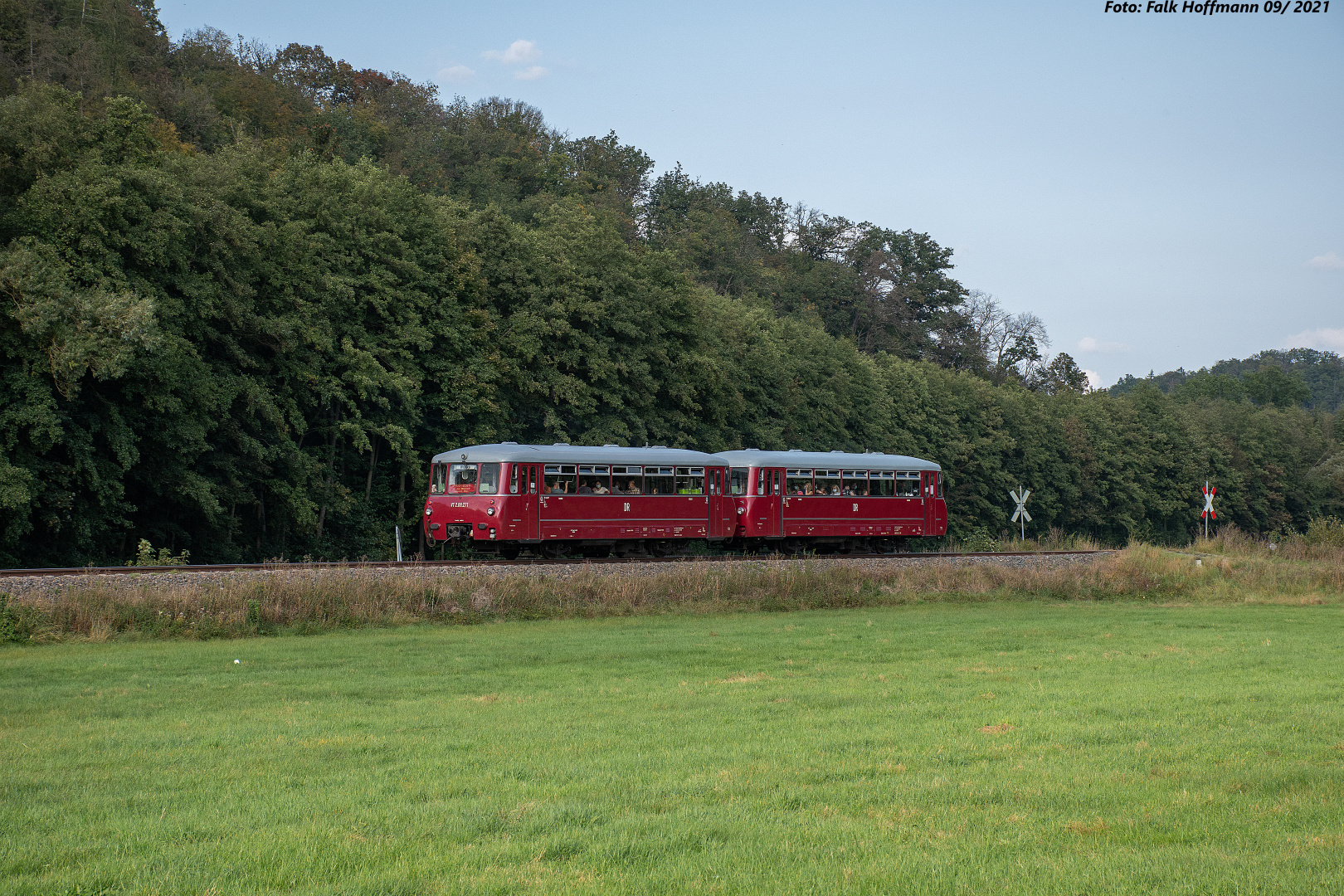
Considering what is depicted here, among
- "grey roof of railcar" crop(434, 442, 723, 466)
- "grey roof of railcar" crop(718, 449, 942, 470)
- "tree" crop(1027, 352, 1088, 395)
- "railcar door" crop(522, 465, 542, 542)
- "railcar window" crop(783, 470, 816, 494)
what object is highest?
"tree" crop(1027, 352, 1088, 395)

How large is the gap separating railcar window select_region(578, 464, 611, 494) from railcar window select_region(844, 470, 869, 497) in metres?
9.89

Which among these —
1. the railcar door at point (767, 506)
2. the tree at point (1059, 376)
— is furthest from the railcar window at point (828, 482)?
the tree at point (1059, 376)

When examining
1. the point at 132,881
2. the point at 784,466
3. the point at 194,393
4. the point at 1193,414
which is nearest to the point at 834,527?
the point at 784,466

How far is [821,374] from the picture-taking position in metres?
69.1

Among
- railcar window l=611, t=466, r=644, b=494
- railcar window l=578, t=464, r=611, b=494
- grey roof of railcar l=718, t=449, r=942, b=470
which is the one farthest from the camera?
grey roof of railcar l=718, t=449, r=942, b=470

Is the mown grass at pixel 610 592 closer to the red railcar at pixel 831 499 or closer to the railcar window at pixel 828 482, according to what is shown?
the red railcar at pixel 831 499

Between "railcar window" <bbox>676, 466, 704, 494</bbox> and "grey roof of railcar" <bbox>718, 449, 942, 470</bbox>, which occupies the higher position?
"grey roof of railcar" <bbox>718, 449, 942, 470</bbox>

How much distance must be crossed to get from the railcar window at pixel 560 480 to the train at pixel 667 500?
0.11ft

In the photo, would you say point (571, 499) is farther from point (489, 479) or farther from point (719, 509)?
point (719, 509)

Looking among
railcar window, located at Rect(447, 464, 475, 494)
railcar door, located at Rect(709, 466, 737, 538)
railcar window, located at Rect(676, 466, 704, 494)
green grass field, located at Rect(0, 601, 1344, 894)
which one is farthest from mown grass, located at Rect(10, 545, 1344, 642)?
railcar door, located at Rect(709, 466, 737, 538)

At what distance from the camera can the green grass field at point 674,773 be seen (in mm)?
5961

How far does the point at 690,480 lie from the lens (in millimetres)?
34188

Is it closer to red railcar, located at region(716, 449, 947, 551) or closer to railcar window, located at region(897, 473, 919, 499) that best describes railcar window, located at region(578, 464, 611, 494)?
red railcar, located at region(716, 449, 947, 551)

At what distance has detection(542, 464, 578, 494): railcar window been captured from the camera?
30406mm
